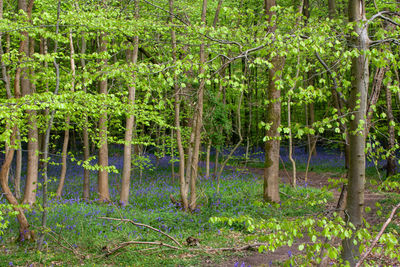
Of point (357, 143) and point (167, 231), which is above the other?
point (357, 143)

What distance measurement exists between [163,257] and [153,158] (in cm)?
1986

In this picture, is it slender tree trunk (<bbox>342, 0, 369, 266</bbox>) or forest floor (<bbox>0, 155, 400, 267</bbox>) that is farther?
forest floor (<bbox>0, 155, 400, 267</bbox>)

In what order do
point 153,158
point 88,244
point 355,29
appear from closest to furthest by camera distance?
1. point 355,29
2. point 88,244
3. point 153,158

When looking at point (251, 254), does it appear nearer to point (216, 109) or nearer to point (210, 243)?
point (210, 243)

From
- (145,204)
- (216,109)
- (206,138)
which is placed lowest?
(145,204)

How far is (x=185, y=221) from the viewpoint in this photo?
922 centimetres

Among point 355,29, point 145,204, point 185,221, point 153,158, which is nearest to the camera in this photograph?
point 355,29

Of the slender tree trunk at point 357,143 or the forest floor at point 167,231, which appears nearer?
the slender tree trunk at point 357,143

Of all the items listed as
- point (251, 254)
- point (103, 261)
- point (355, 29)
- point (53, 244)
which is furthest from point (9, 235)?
point (355, 29)

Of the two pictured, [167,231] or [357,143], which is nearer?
[357,143]

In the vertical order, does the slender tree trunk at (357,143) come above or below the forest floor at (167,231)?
above

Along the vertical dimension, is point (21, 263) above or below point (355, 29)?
below

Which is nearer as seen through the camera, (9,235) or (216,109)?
(9,235)

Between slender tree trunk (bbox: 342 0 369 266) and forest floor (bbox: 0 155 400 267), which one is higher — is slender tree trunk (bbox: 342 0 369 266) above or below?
above
